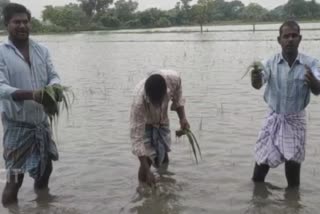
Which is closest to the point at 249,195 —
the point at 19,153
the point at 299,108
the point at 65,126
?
the point at 299,108

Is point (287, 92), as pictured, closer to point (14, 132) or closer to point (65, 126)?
point (14, 132)

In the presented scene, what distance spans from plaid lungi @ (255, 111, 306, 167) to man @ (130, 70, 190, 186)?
0.89 meters

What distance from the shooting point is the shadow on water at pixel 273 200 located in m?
4.69

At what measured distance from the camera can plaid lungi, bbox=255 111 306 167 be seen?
4.66m

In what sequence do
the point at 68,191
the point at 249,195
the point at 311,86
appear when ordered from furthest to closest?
the point at 68,191
the point at 249,195
the point at 311,86

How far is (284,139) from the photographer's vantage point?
184 inches

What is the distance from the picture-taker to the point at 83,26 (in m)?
78.8

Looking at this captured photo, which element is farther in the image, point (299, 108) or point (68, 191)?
point (68, 191)

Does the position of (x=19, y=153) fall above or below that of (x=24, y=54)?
below

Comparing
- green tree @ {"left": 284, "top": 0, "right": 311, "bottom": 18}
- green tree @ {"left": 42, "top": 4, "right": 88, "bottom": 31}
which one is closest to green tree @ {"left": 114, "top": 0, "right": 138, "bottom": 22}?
green tree @ {"left": 42, "top": 4, "right": 88, "bottom": 31}

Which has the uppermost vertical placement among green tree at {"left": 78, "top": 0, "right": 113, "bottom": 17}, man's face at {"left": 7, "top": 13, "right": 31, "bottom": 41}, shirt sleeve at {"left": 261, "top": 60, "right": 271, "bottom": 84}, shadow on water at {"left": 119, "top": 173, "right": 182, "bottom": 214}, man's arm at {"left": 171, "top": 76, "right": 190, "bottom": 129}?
green tree at {"left": 78, "top": 0, "right": 113, "bottom": 17}

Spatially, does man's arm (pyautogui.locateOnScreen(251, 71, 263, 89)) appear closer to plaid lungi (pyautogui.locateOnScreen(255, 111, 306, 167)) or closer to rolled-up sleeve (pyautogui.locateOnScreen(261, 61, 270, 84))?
rolled-up sleeve (pyautogui.locateOnScreen(261, 61, 270, 84))

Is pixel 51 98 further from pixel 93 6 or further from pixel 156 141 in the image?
pixel 93 6

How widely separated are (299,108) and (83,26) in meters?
76.4
